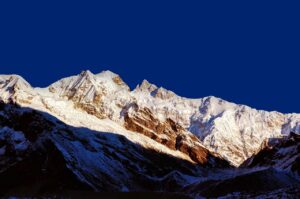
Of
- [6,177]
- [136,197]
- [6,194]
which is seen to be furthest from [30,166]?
[136,197]

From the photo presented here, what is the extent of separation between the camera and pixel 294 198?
83062mm

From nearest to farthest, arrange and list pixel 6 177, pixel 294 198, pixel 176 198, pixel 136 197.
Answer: pixel 294 198
pixel 176 198
pixel 136 197
pixel 6 177

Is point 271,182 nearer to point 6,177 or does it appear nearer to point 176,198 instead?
point 176,198

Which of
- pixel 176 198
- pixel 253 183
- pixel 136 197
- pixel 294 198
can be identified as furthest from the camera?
pixel 253 183

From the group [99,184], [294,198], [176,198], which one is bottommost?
[294,198]

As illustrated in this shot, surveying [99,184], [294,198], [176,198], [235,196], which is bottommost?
[294,198]

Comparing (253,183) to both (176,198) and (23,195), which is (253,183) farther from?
(23,195)

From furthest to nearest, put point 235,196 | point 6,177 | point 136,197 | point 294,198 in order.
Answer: point 6,177 → point 136,197 → point 235,196 → point 294,198

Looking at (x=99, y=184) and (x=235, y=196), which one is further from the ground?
(x=99, y=184)

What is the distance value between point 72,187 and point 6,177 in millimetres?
22839

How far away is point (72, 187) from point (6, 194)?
19.4 m

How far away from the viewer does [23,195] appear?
176250 mm

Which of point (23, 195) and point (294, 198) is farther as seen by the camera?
point (23, 195)

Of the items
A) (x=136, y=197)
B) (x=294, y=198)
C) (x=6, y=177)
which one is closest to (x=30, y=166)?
(x=6, y=177)
